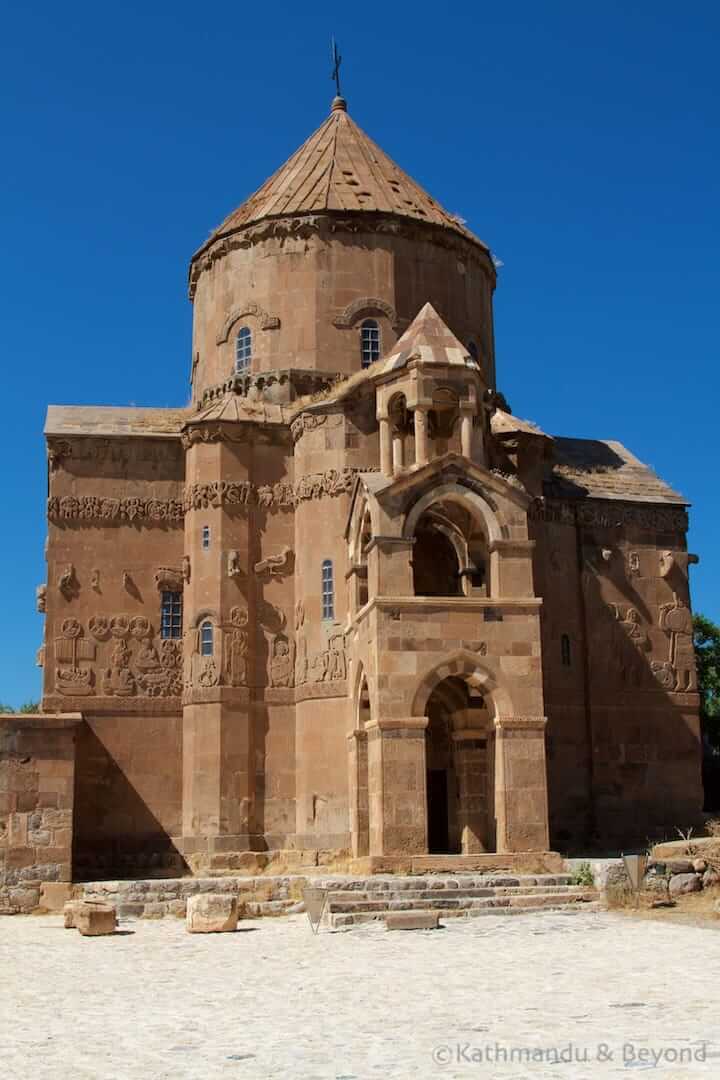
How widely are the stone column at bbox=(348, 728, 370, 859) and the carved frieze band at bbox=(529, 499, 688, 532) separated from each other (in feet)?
26.9

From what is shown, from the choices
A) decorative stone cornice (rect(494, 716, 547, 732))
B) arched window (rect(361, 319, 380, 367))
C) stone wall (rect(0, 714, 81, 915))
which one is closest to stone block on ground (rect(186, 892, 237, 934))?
decorative stone cornice (rect(494, 716, 547, 732))

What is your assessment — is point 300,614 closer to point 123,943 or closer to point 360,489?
point 360,489

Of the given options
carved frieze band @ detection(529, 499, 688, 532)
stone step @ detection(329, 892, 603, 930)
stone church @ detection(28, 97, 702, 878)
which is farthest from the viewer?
carved frieze band @ detection(529, 499, 688, 532)

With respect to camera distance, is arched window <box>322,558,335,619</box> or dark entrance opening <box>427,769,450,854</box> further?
dark entrance opening <box>427,769,450,854</box>

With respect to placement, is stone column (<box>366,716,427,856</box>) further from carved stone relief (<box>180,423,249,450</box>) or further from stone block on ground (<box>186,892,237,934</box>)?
carved stone relief (<box>180,423,249,450</box>)

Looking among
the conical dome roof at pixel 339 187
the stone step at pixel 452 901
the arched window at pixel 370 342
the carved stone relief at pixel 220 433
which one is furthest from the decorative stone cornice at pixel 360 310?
the stone step at pixel 452 901

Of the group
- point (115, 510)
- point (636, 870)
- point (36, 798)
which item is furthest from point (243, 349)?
point (636, 870)

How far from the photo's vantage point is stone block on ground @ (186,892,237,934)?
1752cm

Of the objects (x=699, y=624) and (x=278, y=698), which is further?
(x=699, y=624)

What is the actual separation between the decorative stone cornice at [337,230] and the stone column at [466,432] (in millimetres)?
7381

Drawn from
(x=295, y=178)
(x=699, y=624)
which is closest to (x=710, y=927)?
(x=295, y=178)

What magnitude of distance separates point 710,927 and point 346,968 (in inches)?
207

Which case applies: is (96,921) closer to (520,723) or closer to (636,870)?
(636,870)

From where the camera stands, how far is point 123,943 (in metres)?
16.8
